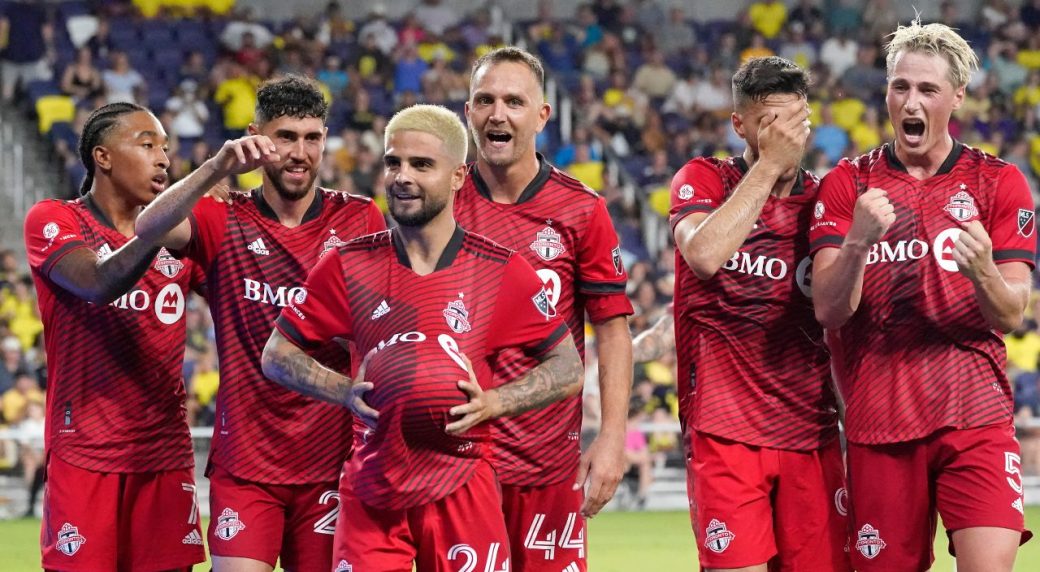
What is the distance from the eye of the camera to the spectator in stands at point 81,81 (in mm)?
17781

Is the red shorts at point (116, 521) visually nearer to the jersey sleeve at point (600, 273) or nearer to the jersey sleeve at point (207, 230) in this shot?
the jersey sleeve at point (207, 230)

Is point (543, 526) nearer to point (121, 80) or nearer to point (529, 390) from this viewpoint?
point (529, 390)

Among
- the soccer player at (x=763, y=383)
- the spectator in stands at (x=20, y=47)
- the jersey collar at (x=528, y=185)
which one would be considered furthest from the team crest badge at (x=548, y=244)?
the spectator in stands at (x=20, y=47)

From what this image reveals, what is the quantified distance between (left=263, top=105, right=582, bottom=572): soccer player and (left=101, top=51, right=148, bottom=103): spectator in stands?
44.5 feet

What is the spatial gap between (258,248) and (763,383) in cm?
208

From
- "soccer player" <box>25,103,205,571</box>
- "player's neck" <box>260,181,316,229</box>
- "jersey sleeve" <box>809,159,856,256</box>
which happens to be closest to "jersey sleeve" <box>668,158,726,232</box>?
"jersey sleeve" <box>809,159,856,256</box>

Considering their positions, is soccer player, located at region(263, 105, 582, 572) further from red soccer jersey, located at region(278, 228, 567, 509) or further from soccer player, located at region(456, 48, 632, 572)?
soccer player, located at region(456, 48, 632, 572)

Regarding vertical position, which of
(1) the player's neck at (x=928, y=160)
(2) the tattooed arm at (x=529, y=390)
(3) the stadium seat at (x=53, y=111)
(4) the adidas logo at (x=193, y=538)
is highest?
(3) the stadium seat at (x=53, y=111)

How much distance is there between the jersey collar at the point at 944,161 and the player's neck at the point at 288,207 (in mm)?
2340

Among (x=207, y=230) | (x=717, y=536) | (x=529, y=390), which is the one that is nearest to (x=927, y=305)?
(x=717, y=536)

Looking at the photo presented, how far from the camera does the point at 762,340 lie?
6.04 metres

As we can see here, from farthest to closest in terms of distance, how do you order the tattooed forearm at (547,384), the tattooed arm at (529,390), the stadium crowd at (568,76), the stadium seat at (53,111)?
the stadium seat at (53,111) → the stadium crowd at (568,76) → the tattooed forearm at (547,384) → the tattooed arm at (529,390)

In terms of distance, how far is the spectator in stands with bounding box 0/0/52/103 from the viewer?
60.1 ft

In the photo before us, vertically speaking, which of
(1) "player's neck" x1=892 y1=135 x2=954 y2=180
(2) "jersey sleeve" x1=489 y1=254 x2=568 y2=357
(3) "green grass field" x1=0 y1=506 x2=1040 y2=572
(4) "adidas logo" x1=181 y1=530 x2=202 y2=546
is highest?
(1) "player's neck" x1=892 y1=135 x2=954 y2=180
